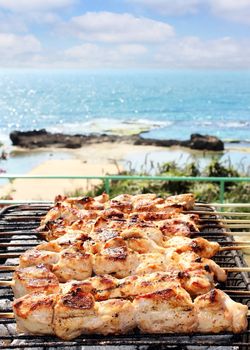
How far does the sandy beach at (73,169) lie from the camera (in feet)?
69.8

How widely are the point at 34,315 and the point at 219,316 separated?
99 cm

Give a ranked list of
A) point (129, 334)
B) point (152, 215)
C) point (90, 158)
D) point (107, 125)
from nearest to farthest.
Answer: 1. point (129, 334)
2. point (152, 215)
3. point (90, 158)
4. point (107, 125)

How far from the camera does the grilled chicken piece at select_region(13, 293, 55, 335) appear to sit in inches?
112

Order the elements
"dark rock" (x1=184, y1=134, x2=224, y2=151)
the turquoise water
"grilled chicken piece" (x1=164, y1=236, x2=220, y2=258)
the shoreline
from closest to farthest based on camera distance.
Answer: "grilled chicken piece" (x1=164, y1=236, x2=220, y2=258), the shoreline, "dark rock" (x1=184, y1=134, x2=224, y2=151), the turquoise water

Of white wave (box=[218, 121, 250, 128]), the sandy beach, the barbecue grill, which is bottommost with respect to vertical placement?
the sandy beach

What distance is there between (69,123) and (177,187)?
6145 cm

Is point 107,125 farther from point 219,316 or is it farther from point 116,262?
point 219,316

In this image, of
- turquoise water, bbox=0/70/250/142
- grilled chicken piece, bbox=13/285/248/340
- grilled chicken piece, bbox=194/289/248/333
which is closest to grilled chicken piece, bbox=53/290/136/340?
grilled chicken piece, bbox=13/285/248/340

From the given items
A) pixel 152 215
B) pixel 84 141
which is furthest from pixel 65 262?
pixel 84 141

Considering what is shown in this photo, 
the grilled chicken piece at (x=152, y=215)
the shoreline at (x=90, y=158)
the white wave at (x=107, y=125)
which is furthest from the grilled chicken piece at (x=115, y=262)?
the white wave at (x=107, y=125)

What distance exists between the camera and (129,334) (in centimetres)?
295

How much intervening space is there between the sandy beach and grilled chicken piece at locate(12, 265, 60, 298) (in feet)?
31.2

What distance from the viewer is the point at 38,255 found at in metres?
3.57

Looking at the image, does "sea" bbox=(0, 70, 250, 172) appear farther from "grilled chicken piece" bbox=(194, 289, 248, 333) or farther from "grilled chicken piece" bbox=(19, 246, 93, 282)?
"grilled chicken piece" bbox=(194, 289, 248, 333)
